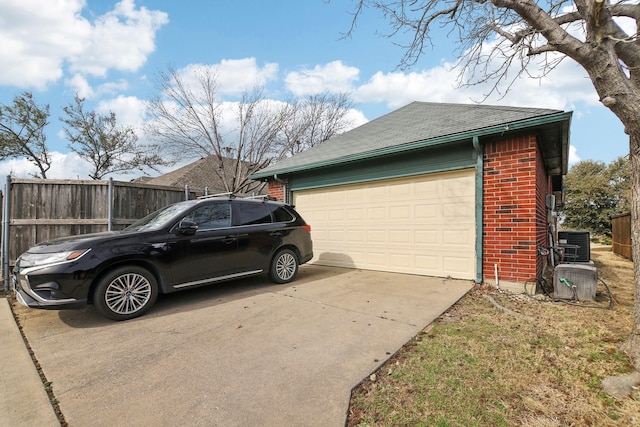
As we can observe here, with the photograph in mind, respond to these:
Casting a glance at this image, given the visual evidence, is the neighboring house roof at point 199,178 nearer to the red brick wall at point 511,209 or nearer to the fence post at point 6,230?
the fence post at point 6,230

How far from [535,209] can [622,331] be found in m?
2.18

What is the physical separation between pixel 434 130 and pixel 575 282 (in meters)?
3.58

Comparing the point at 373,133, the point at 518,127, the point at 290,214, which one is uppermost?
the point at 373,133

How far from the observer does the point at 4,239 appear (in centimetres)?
521

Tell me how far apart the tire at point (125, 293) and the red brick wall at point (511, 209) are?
5379 mm

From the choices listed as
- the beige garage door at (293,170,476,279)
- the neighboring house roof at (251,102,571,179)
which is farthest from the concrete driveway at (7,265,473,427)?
the neighboring house roof at (251,102,571,179)

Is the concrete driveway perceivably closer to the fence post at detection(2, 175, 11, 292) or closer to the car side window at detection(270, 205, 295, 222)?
the car side window at detection(270, 205, 295, 222)

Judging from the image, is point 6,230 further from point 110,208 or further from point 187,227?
point 187,227

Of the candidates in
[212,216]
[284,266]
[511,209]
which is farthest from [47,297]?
[511,209]

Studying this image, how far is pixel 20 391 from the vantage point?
7.33ft

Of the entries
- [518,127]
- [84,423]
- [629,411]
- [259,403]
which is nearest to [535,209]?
[518,127]

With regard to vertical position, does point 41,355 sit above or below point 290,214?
below

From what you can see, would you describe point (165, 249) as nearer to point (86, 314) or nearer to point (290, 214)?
point (86, 314)

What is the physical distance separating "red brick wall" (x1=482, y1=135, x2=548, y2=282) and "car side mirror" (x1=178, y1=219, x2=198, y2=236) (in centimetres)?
487
